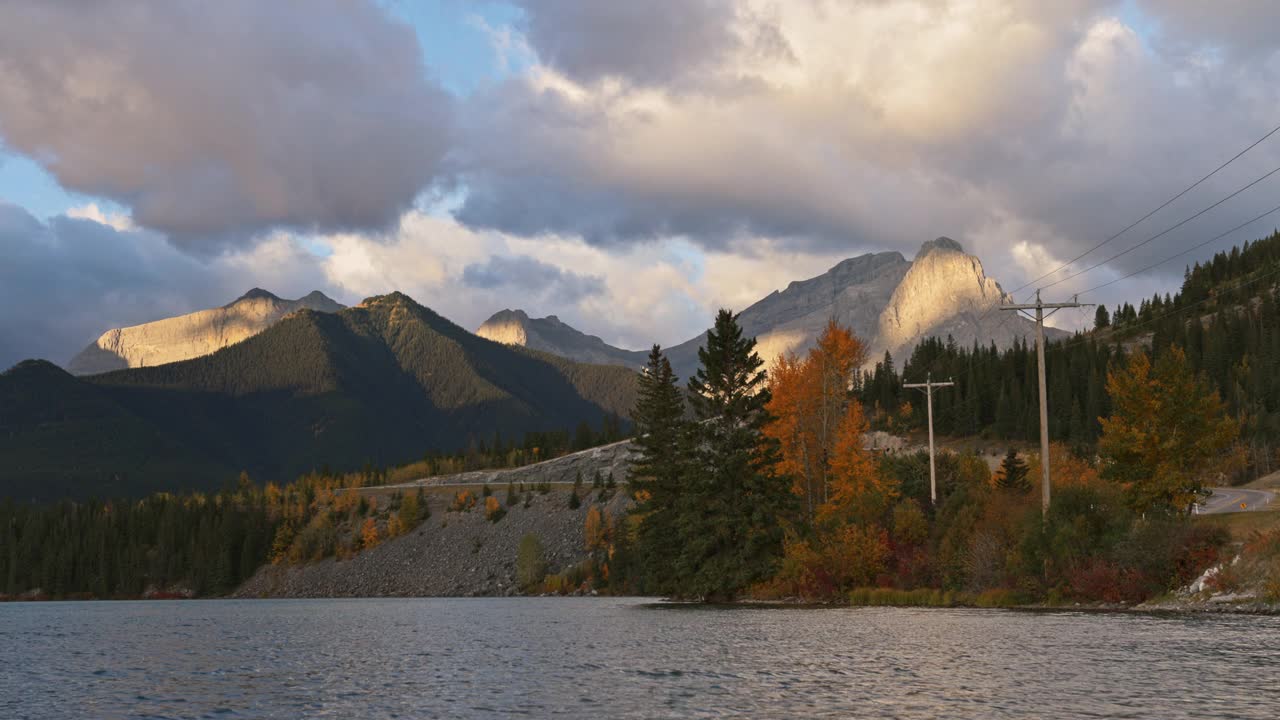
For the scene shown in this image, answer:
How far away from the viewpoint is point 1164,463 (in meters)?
64.7

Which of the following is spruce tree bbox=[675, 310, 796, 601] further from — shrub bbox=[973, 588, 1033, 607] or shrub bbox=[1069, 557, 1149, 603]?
shrub bbox=[1069, 557, 1149, 603]

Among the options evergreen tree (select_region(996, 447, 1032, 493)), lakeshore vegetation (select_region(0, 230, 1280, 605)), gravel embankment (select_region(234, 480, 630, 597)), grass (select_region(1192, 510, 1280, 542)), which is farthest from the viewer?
gravel embankment (select_region(234, 480, 630, 597))

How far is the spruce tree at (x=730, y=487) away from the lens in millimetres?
85625

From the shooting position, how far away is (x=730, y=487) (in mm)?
87500

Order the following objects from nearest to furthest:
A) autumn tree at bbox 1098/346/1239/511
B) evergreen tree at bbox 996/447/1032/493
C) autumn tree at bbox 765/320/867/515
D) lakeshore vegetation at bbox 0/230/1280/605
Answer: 1. lakeshore vegetation at bbox 0/230/1280/605
2. autumn tree at bbox 1098/346/1239/511
3. evergreen tree at bbox 996/447/1032/493
4. autumn tree at bbox 765/320/867/515

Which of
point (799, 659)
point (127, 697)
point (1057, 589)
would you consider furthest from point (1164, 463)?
point (127, 697)

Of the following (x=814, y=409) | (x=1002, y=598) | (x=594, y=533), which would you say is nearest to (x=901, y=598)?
(x=1002, y=598)

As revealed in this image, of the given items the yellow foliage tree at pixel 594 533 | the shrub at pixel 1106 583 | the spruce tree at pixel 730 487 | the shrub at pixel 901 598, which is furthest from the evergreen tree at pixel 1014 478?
the yellow foliage tree at pixel 594 533

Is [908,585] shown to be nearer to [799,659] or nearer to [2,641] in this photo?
[799,659]

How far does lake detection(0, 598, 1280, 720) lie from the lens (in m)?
26.1

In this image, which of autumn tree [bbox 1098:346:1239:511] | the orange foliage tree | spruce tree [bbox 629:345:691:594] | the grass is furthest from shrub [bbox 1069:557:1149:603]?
spruce tree [bbox 629:345:691:594]

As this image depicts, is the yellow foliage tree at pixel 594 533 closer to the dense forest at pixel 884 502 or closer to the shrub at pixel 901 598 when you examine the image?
the dense forest at pixel 884 502

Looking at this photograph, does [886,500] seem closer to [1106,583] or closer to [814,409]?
[814,409]

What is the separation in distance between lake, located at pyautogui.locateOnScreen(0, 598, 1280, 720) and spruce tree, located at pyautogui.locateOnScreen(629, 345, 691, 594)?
38.0 meters
